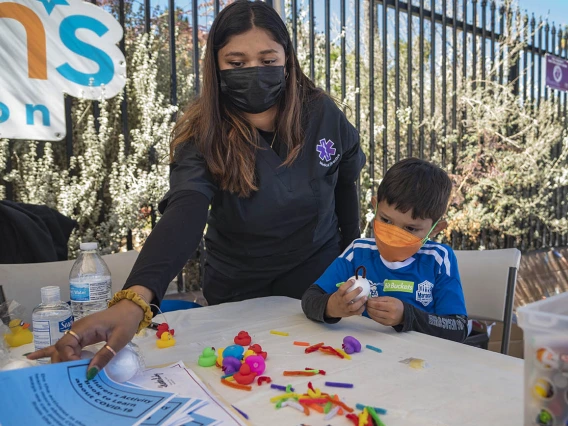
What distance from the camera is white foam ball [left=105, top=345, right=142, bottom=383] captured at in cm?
98

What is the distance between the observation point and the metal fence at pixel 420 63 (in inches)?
171

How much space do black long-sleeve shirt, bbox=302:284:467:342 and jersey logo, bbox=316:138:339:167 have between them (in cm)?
53

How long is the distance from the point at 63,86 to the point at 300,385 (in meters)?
2.61

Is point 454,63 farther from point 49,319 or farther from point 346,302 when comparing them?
point 49,319

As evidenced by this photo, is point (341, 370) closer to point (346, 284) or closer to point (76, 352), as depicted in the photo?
point (346, 284)

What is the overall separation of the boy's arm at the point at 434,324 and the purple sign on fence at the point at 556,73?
5988 millimetres

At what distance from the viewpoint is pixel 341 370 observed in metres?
1.07

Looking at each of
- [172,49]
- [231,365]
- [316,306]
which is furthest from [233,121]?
[172,49]

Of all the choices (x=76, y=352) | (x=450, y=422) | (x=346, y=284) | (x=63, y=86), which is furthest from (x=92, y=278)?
(x=63, y=86)

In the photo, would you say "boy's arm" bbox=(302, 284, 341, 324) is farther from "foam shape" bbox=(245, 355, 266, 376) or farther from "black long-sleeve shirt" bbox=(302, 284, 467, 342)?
"foam shape" bbox=(245, 355, 266, 376)

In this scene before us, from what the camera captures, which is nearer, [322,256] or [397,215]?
[397,215]

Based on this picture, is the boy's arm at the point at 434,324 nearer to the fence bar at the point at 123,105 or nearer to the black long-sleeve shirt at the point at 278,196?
the black long-sleeve shirt at the point at 278,196

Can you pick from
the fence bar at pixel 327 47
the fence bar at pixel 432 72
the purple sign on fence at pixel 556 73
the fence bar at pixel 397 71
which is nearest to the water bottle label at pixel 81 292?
the fence bar at pixel 327 47

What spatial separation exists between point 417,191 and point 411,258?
224mm
